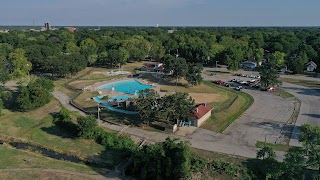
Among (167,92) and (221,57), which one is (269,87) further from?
(221,57)

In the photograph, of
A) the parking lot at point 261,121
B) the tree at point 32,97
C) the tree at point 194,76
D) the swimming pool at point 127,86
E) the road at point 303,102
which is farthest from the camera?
the swimming pool at point 127,86

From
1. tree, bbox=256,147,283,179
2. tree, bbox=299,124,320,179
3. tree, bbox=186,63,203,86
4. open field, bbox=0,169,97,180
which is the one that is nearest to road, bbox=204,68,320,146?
tree, bbox=256,147,283,179

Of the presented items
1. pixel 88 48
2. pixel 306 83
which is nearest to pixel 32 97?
pixel 88 48

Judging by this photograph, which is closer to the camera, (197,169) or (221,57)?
(197,169)

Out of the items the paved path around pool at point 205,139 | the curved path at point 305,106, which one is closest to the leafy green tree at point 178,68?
the curved path at point 305,106

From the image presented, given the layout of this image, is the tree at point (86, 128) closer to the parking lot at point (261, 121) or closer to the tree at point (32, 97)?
the tree at point (32, 97)

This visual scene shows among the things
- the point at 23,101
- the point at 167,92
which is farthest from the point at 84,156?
the point at 167,92
